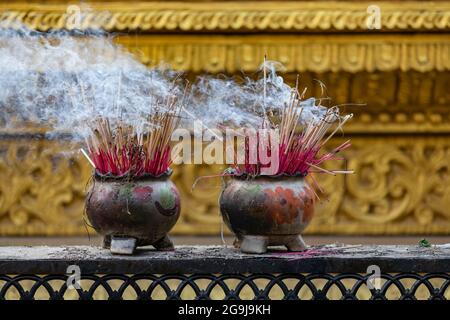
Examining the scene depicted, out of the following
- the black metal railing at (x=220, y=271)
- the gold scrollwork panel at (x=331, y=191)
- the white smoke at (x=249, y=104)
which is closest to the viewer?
the black metal railing at (x=220, y=271)

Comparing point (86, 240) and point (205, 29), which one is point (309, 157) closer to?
point (205, 29)

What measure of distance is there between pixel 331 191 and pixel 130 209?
1503 millimetres

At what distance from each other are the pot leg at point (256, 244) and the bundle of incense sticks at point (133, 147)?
248 mm

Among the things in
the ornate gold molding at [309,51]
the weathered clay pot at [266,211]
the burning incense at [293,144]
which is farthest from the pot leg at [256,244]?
the ornate gold molding at [309,51]

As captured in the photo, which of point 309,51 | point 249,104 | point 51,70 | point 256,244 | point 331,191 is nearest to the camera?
point 256,244

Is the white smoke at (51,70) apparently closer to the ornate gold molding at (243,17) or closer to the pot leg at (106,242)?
the ornate gold molding at (243,17)

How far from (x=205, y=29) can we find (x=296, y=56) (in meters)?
→ 0.29

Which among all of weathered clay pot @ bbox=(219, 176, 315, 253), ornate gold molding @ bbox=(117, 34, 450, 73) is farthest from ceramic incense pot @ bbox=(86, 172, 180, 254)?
ornate gold molding @ bbox=(117, 34, 450, 73)

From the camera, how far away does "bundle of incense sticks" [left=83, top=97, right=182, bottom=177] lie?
2729 millimetres

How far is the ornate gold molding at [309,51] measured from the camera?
3.88 meters

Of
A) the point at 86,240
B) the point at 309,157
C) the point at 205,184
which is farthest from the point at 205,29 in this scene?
the point at 309,157

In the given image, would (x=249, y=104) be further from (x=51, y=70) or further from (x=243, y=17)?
(x=51, y=70)

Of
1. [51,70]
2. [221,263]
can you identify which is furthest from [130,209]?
[51,70]

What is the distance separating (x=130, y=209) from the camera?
268 centimetres
